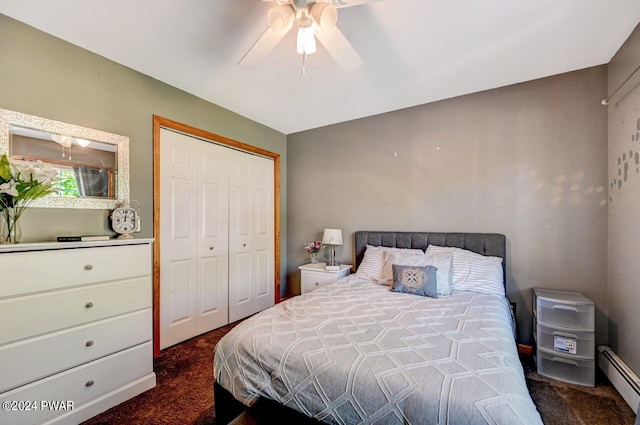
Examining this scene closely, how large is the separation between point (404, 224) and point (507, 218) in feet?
3.23

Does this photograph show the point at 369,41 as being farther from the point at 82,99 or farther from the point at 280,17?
the point at 82,99

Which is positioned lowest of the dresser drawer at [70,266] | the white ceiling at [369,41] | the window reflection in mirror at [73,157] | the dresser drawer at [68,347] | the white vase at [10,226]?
the dresser drawer at [68,347]

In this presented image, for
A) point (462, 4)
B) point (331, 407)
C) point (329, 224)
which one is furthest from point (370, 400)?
point (329, 224)

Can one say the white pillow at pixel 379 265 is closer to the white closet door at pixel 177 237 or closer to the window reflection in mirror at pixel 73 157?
the white closet door at pixel 177 237

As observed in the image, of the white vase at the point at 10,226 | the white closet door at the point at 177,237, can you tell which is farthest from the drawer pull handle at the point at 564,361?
the white vase at the point at 10,226

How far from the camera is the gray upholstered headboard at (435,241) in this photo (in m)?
2.62

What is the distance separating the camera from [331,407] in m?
1.15

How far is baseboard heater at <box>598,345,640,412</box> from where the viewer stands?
1.78 meters

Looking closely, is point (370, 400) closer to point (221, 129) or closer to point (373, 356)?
point (373, 356)

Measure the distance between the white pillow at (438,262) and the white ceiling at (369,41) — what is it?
1.61 metres

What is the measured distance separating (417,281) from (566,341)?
1160mm

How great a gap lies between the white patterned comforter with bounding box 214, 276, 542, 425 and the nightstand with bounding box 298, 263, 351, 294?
127 cm

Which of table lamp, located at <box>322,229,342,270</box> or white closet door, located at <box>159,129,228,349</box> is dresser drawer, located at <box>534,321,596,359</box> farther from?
white closet door, located at <box>159,129,228,349</box>

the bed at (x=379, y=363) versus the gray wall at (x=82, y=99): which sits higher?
the gray wall at (x=82, y=99)
